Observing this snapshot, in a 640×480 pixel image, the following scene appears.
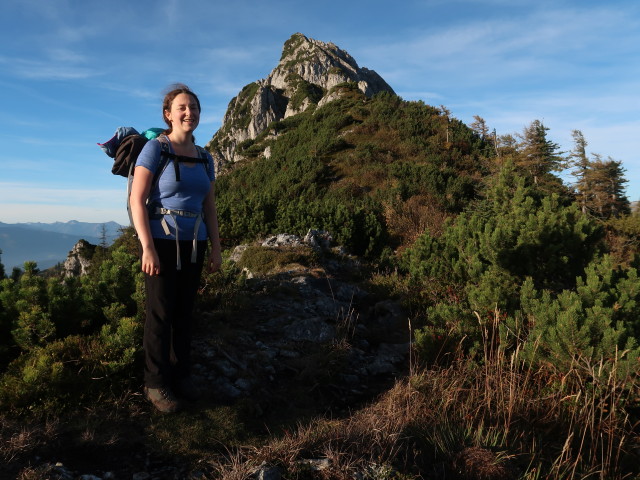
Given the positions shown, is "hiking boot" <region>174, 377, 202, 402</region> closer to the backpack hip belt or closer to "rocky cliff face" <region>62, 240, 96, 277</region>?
the backpack hip belt

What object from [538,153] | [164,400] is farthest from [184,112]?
[538,153]

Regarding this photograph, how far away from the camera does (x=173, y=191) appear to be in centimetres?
250

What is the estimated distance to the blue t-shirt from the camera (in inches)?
95.1

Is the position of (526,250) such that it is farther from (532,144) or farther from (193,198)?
(532,144)

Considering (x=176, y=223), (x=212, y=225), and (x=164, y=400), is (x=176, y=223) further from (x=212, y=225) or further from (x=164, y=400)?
(x=164, y=400)

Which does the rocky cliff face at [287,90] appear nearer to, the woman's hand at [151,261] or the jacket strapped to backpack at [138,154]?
the jacket strapped to backpack at [138,154]

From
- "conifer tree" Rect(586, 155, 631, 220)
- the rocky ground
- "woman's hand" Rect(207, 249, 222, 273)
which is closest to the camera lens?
the rocky ground

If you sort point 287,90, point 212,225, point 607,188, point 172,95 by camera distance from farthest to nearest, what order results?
point 287,90
point 607,188
point 212,225
point 172,95

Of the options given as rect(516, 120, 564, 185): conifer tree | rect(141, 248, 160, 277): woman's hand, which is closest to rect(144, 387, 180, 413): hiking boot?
rect(141, 248, 160, 277): woman's hand

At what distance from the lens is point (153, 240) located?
2.49 m

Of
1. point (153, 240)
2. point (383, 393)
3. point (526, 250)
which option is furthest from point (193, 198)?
point (526, 250)

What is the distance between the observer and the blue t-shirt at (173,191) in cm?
242

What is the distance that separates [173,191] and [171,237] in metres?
→ 0.31

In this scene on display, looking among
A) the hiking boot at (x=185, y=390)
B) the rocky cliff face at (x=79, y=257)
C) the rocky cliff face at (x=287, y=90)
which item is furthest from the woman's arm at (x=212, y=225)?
the rocky cliff face at (x=287, y=90)
